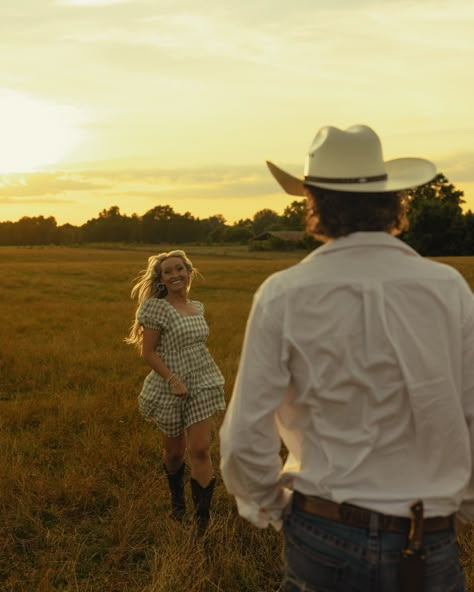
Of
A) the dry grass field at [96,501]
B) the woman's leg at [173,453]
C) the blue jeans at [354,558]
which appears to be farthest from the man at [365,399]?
the woman's leg at [173,453]

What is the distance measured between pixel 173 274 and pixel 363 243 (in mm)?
3122

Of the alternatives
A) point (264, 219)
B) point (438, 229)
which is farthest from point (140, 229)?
point (264, 219)

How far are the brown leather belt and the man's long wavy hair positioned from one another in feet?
2.41

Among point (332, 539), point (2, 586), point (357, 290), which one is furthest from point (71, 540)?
point (357, 290)

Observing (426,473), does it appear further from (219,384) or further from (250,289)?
(250,289)

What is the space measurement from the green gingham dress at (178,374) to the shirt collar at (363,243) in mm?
2943

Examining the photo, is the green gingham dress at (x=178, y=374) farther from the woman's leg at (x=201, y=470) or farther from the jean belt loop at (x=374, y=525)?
the jean belt loop at (x=374, y=525)

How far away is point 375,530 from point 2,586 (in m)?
2.84

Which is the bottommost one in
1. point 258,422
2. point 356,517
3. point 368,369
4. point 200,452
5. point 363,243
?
point 200,452

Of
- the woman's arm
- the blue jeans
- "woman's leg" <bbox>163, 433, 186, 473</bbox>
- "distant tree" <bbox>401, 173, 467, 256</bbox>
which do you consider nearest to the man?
the blue jeans

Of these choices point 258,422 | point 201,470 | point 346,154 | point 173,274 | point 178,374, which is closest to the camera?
point 258,422

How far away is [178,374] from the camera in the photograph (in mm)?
4906

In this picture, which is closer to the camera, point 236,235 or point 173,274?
point 173,274

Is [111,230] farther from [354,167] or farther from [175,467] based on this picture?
[354,167]
